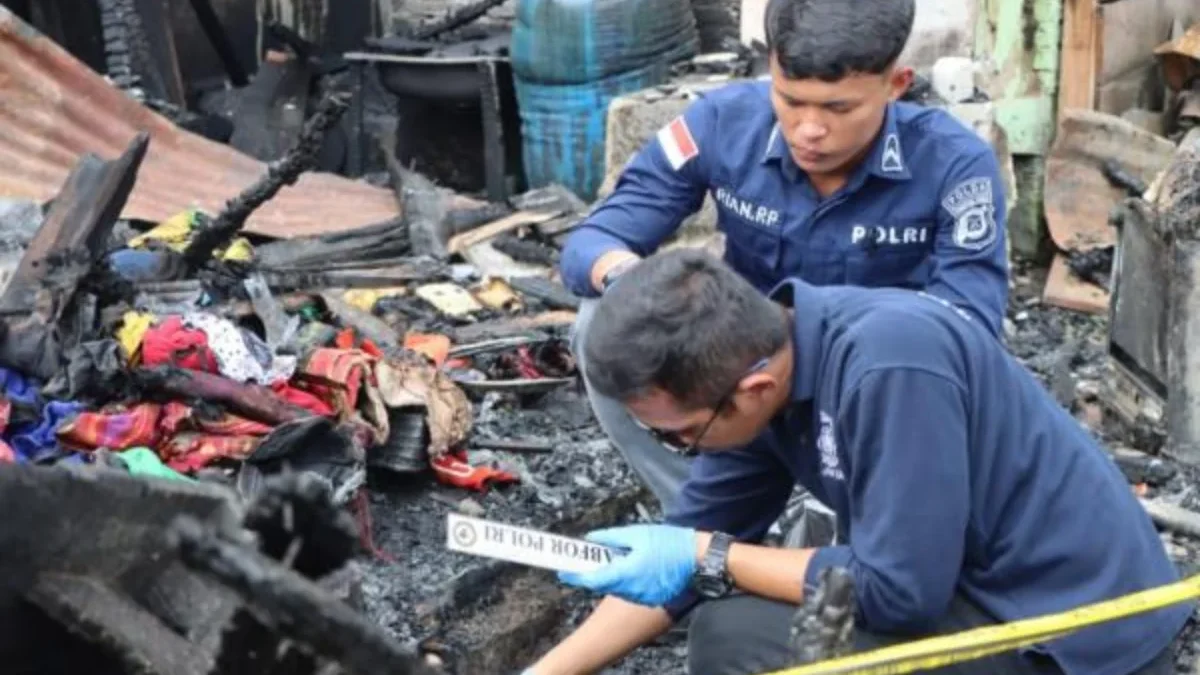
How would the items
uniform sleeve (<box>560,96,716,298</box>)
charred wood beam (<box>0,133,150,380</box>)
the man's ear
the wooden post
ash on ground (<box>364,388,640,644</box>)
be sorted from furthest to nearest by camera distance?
the wooden post < charred wood beam (<box>0,133,150,380</box>) < ash on ground (<box>364,388,640,644</box>) < uniform sleeve (<box>560,96,716,298</box>) < the man's ear

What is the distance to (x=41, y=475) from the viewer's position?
7.59 feet

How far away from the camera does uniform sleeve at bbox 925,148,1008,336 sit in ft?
12.9

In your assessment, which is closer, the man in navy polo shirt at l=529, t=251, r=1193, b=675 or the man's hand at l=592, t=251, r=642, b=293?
the man in navy polo shirt at l=529, t=251, r=1193, b=675

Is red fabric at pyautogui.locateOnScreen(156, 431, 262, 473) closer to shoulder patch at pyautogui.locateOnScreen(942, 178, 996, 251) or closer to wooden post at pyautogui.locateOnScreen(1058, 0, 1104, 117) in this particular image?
shoulder patch at pyautogui.locateOnScreen(942, 178, 996, 251)

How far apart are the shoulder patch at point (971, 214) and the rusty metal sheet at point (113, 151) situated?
15.0 ft

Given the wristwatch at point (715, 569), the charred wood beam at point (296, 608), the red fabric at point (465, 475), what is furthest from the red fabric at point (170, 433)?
the charred wood beam at point (296, 608)

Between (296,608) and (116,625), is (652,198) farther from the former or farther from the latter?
(296,608)

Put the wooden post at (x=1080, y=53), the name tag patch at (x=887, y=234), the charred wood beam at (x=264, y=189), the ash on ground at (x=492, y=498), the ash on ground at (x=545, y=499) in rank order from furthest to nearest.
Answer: the wooden post at (x=1080, y=53)
the charred wood beam at (x=264, y=189)
the ash on ground at (x=492, y=498)
the ash on ground at (x=545, y=499)
the name tag patch at (x=887, y=234)

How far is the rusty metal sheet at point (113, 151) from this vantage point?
309 inches

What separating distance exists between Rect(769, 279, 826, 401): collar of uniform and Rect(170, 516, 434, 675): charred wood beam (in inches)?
45.1

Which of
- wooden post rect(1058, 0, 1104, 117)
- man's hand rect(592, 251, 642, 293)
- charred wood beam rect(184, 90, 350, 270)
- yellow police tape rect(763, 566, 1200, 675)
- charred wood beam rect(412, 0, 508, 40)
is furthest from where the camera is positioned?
charred wood beam rect(412, 0, 508, 40)

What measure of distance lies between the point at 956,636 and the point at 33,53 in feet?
21.3

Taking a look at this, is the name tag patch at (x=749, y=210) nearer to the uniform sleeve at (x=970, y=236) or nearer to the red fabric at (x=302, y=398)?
the uniform sleeve at (x=970, y=236)

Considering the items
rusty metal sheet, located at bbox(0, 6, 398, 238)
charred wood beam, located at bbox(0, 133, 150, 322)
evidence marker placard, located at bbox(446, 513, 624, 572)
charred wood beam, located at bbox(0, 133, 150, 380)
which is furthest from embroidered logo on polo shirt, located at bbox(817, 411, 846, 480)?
rusty metal sheet, located at bbox(0, 6, 398, 238)
